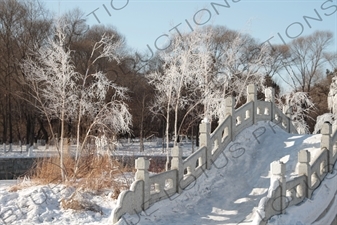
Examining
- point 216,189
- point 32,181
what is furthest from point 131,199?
point 32,181

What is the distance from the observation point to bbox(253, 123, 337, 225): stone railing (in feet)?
25.3

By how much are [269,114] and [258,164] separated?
2.47m

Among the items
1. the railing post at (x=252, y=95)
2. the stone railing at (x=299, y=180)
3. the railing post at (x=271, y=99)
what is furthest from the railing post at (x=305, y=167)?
the railing post at (x=271, y=99)

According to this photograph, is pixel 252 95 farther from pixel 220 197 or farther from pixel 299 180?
pixel 299 180

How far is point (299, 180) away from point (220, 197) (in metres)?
1.77

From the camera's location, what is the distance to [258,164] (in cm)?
1050

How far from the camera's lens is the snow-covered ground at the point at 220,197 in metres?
8.67

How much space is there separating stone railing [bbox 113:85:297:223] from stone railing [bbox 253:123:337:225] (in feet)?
7.31

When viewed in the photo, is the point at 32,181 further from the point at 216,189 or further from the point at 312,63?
the point at 312,63

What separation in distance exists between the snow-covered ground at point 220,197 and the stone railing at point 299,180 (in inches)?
6.7

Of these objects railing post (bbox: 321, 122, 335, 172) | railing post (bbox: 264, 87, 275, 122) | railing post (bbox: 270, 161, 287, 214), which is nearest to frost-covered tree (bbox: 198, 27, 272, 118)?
railing post (bbox: 264, 87, 275, 122)

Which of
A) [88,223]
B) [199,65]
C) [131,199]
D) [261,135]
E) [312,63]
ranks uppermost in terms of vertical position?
[312,63]

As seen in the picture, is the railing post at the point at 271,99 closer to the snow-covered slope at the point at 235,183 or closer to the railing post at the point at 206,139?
the snow-covered slope at the point at 235,183

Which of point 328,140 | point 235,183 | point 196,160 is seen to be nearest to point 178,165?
point 196,160
